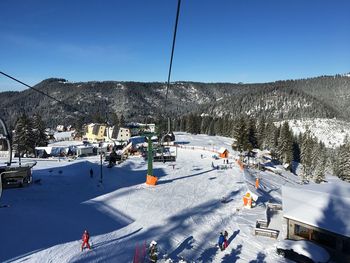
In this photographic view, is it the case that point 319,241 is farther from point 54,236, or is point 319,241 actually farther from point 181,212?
point 54,236

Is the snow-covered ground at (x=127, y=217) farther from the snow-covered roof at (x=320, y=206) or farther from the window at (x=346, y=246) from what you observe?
the window at (x=346, y=246)

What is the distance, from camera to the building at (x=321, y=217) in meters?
16.2

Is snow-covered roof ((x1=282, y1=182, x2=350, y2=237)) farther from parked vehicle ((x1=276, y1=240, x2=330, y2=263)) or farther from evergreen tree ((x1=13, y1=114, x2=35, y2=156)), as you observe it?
evergreen tree ((x1=13, y1=114, x2=35, y2=156))

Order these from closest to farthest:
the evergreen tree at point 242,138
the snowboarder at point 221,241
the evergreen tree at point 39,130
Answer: the snowboarder at point 221,241 → the evergreen tree at point 242,138 → the evergreen tree at point 39,130

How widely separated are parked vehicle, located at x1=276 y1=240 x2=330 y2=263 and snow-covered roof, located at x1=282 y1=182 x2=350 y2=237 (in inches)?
47.1

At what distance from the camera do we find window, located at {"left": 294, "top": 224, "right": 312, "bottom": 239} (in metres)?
17.8

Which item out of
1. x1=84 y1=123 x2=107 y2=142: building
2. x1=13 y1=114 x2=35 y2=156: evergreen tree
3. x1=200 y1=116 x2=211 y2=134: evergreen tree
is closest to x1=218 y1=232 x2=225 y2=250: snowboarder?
x1=13 y1=114 x2=35 y2=156: evergreen tree

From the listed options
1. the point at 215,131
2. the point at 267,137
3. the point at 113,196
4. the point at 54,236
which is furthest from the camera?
the point at 215,131

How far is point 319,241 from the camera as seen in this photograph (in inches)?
679

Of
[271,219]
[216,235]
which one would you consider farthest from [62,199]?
[271,219]

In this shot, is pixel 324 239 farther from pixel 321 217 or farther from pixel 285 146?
pixel 285 146

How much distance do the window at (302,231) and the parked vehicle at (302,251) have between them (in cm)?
60

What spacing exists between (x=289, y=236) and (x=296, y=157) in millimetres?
81970

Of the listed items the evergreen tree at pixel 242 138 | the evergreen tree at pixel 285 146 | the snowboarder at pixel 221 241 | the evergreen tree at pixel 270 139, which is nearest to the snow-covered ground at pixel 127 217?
the snowboarder at pixel 221 241
